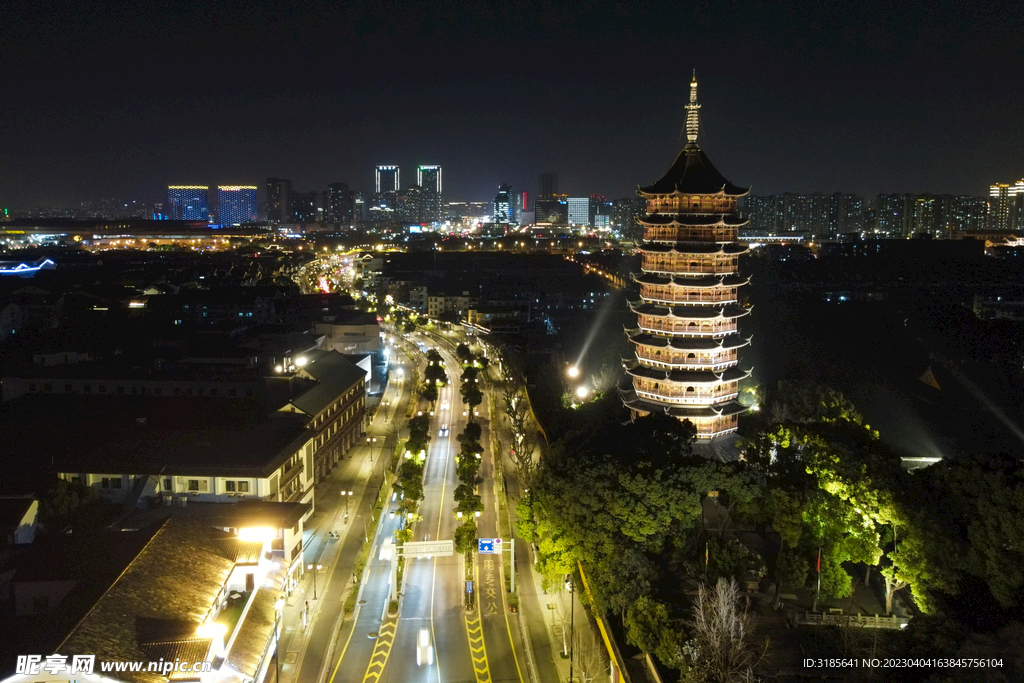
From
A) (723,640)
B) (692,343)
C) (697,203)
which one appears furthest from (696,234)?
(723,640)

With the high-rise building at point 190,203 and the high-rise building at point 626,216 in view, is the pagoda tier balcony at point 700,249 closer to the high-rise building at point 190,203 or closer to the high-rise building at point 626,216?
the high-rise building at point 626,216

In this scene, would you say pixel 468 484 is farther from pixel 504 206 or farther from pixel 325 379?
pixel 504 206

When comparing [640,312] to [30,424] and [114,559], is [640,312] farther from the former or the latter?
[30,424]

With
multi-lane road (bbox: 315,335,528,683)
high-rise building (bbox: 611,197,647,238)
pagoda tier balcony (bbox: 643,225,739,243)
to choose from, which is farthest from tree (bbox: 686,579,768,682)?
high-rise building (bbox: 611,197,647,238)

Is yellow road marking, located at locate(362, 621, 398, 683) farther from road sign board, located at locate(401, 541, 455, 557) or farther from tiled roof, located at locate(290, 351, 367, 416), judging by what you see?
tiled roof, located at locate(290, 351, 367, 416)

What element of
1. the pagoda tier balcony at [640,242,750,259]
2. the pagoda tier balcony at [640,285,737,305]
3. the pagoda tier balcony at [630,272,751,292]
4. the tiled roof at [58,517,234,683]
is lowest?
the tiled roof at [58,517,234,683]

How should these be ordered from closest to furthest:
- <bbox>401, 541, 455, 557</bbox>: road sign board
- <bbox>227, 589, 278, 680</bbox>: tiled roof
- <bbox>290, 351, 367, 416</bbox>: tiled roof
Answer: <bbox>227, 589, 278, 680</bbox>: tiled roof, <bbox>401, 541, 455, 557</bbox>: road sign board, <bbox>290, 351, 367, 416</bbox>: tiled roof
